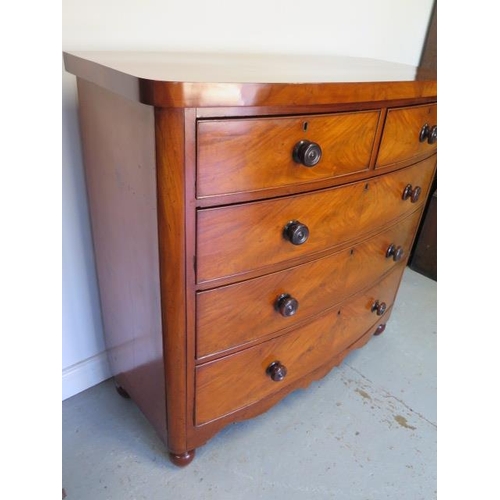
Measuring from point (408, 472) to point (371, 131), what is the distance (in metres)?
0.93

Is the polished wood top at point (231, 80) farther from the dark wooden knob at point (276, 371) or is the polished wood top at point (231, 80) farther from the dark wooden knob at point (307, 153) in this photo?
the dark wooden knob at point (276, 371)

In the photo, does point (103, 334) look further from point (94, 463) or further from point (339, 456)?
point (339, 456)

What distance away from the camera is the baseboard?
1.26 m

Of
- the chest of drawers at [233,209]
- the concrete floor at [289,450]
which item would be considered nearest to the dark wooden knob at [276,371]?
the chest of drawers at [233,209]

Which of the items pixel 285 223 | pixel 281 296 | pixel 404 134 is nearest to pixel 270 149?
pixel 285 223

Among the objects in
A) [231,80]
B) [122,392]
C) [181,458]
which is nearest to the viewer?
[231,80]

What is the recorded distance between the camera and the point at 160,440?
45.5 inches

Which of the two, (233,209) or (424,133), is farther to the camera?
(424,133)

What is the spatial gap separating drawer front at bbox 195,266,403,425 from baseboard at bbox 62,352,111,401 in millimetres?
475

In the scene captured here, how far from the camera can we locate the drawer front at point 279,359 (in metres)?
0.96

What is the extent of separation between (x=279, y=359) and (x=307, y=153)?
556 millimetres

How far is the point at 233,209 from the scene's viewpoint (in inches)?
30.0

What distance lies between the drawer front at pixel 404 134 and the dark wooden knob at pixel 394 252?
0.28 meters

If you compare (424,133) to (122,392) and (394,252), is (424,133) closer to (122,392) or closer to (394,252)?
(394,252)
